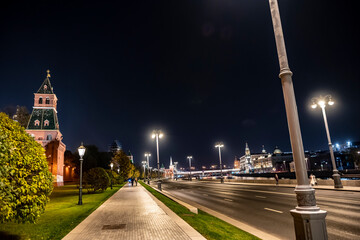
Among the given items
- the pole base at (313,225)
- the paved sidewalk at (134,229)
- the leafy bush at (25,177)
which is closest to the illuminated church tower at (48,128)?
the paved sidewalk at (134,229)

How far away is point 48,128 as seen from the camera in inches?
2482

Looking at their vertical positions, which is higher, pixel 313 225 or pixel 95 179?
pixel 95 179

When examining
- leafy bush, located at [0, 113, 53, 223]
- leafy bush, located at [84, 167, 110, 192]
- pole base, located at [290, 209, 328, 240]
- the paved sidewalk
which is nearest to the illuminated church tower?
leafy bush, located at [84, 167, 110, 192]

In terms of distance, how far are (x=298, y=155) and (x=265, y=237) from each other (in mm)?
4595

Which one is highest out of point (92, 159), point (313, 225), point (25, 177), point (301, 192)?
point (92, 159)

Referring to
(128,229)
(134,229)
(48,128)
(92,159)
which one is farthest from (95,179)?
(92,159)

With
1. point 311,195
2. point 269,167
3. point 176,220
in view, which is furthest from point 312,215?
point 269,167

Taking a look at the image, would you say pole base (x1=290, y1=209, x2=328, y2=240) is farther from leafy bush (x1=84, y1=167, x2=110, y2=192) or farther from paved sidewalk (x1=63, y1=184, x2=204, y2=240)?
leafy bush (x1=84, y1=167, x2=110, y2=192)

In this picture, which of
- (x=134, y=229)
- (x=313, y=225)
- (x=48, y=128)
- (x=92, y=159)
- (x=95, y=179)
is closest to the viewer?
(x=313, y=225)

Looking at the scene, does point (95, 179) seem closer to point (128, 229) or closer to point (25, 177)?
point (128, 229)

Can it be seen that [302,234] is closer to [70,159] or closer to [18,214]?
[18,214]

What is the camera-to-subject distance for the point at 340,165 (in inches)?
6442

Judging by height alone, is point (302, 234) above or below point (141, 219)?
above

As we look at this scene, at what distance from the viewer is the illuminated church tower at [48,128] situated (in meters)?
58.8
